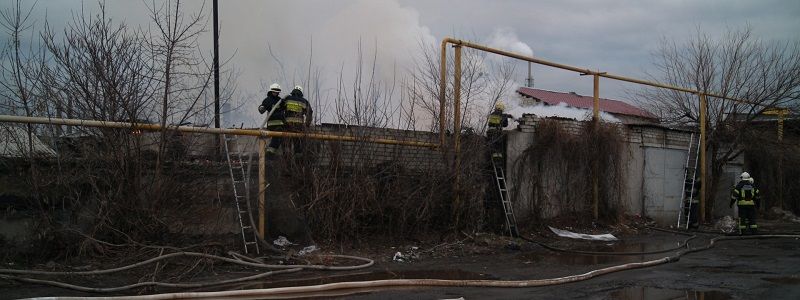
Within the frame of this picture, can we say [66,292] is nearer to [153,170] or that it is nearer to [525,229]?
[153,170]

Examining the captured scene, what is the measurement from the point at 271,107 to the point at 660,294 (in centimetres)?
579

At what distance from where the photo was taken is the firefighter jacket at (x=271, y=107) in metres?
9.20

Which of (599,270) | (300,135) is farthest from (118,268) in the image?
(599,270)

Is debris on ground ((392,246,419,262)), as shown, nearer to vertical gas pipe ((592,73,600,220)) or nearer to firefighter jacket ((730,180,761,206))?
vertical gas pipe ((592,73,600,220))

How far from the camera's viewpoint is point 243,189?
8320 millimetres

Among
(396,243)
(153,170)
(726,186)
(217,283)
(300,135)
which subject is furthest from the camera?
(726,186)

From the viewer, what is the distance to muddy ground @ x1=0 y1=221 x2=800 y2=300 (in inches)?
256

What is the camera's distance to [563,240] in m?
11.3

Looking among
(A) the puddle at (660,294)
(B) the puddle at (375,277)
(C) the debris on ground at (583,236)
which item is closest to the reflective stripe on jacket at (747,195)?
(C) the debris on ground at (583,236)

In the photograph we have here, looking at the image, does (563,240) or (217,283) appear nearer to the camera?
(217,283)

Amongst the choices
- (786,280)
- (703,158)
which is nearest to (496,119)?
(786,280)

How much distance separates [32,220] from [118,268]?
53.2 inches

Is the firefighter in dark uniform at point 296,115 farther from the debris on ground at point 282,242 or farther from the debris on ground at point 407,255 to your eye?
the debris on ground at point 407,255

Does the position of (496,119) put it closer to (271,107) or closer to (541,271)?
(541,271)
